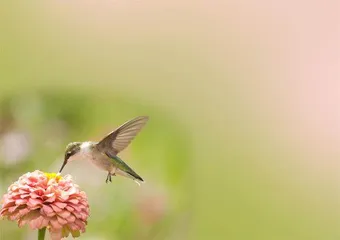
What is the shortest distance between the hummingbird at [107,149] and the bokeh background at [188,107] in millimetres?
29

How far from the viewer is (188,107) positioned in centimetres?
168

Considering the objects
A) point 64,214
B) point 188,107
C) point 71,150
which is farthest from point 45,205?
point 188,107

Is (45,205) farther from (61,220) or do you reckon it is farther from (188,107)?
(188,107)

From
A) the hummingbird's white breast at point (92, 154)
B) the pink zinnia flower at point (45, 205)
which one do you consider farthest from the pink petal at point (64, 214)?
the hummingbird's white breast at point (92, 154)

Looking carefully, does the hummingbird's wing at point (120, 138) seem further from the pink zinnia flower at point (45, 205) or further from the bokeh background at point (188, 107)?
the pink zinnia flower at point (45, 205)

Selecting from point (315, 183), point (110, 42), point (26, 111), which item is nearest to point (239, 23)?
point (110, 42)

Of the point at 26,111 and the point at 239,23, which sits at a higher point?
the point at 239,23

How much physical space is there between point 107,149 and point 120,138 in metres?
0.05

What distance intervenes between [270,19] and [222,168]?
48 cm

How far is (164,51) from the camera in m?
1.67

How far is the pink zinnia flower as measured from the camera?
1207 millimetres

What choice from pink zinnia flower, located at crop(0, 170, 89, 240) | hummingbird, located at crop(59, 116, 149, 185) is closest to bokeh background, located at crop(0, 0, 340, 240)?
A: hummingbird, located at crop(59, 116, 149, 185)

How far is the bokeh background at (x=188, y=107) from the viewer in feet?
5.31

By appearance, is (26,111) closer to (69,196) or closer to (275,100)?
(69,196)
